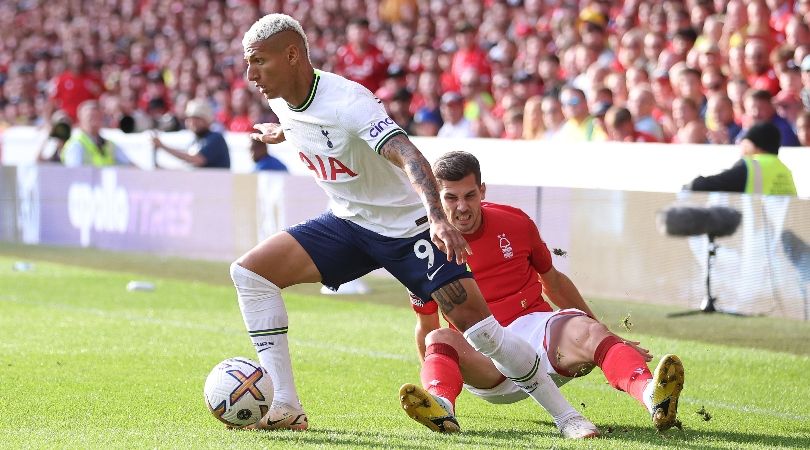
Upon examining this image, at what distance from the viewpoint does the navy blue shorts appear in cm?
602

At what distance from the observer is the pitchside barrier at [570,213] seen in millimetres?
9852

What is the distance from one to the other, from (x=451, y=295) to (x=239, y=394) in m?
1.03

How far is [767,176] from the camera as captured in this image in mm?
10453

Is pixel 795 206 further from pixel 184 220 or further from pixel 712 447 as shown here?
pixel 184 220

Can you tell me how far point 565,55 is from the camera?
16281mm

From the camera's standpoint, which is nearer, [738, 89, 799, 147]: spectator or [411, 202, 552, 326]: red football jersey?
[411, 202, 552, 326]: red football jersey

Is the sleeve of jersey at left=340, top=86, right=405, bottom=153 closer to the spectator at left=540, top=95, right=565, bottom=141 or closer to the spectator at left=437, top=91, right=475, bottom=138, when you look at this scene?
the spectator at left=540, top=95, right=565, bottom=141

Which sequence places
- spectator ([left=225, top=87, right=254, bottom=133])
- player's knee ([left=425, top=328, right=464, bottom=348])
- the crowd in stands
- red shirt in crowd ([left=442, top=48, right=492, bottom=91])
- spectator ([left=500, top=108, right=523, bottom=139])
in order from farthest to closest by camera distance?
spectator ([left=225, top=87, right=254, bottom=133]) < red shirt in crowd ([left=442, top=48, right=492, bottom=91]) < spectator ([left=500, top=108, right=523, bottom=139]) < the crowd in stands < player's knee ([left=425, top=328, right=464, bottom=348])

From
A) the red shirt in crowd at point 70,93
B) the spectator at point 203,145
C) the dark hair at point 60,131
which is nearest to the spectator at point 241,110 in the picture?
the dark hair at point 60,131

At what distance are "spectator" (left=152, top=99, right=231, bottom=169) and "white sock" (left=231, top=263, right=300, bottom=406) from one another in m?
9.74

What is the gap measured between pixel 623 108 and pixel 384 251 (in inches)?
272

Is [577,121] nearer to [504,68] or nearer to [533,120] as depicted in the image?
[533,120]

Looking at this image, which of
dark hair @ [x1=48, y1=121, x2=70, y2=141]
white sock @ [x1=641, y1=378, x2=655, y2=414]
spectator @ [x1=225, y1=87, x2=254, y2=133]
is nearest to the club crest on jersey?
white sock @ [x1=641, y1=378, x2=655, y2=414]

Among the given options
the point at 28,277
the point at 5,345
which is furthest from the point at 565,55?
the point at 5,345
